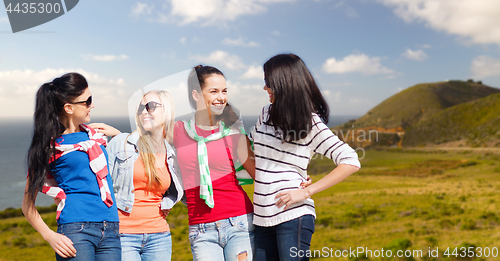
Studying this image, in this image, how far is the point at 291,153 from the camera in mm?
3078

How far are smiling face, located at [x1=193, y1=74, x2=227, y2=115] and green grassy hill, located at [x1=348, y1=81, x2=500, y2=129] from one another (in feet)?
481

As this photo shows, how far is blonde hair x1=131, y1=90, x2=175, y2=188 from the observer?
3.58 meters

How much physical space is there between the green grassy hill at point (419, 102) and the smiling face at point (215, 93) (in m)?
147

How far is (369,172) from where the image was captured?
10325 cm

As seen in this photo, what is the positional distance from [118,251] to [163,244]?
0.52 m

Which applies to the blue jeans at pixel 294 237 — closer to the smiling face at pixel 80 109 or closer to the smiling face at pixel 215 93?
the smiling face at pixel 215 93

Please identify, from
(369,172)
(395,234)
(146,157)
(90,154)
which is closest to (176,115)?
(146,157)

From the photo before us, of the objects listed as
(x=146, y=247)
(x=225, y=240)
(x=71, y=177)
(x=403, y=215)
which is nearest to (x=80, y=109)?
(x=71, y=177)

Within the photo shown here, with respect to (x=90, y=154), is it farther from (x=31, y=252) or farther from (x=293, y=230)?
(x=31, y=252)

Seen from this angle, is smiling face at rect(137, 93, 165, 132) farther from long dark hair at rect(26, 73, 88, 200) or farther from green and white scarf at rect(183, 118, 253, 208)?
long dark hair at rect(26, 73, 88, 200)

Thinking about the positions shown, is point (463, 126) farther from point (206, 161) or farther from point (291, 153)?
point (206, 161)

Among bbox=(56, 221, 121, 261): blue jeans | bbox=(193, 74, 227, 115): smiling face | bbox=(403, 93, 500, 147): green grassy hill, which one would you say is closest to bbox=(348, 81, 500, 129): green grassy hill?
bbox=(403, 93, 500, 147): green grassy hill

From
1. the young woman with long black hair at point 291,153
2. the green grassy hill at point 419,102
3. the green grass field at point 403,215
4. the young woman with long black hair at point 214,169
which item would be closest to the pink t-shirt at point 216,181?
the young woman with long black hair at point 214,169

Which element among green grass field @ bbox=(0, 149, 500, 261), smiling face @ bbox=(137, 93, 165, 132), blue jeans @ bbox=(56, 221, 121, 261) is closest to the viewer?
blue jeans @ bbox=(56, 221, 121, 261)
